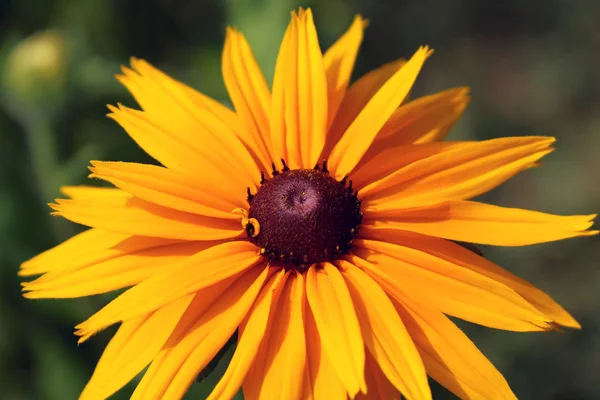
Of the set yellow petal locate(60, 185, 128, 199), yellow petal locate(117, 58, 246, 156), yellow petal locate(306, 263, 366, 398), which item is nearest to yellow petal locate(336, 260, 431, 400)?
yellow petal locate(306, 263, 366, 398)

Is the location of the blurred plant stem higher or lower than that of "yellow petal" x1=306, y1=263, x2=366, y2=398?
higher

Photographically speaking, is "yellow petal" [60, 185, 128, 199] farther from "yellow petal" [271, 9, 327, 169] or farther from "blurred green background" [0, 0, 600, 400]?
"blurred green background" [0, 0, 600, 400]

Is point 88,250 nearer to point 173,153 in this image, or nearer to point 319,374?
point 173,153

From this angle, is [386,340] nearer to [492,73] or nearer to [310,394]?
→ [310,394]

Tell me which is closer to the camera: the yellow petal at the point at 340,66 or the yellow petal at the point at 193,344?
the yellow petal at the point at 193,344

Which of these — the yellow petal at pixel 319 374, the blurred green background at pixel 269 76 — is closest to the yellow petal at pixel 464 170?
the yellow petal at pixel 319 374

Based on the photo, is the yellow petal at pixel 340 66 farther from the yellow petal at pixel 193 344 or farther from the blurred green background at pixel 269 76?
the blurred green background at pixel 269 76
